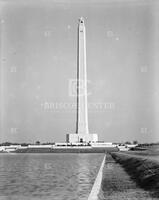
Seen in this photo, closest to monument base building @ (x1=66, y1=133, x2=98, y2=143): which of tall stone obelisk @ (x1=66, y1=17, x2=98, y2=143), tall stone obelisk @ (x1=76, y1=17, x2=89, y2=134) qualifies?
tall stone obelisk @ (x1=66, y1=17, x2=98, y2=143)

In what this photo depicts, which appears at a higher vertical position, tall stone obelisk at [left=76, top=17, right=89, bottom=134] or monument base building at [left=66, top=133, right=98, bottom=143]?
tall stone obelisk at [left=76, top=17, right=89, bottom=134]

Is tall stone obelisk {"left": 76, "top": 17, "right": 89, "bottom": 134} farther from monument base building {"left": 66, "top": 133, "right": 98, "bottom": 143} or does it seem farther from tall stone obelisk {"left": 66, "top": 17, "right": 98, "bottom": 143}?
monument base building {"left": 66, "top": 133, "right": 98, "bottom": 143}

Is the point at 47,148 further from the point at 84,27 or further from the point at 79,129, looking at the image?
the point at 84,27

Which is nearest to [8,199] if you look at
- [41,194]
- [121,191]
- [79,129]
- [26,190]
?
[41,194]

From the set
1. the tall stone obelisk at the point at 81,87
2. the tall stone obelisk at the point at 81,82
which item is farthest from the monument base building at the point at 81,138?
the tall stone obelisk at the point at 81,82

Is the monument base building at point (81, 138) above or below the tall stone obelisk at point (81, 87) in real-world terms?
below

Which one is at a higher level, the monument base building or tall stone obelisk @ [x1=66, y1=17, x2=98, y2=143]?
tall stone obelisk @ [x1=66, y1=17, x2=98, y2=143]

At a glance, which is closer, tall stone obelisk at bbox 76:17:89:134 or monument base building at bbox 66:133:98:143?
tall stone obelisk at bbox 76:17:89:134

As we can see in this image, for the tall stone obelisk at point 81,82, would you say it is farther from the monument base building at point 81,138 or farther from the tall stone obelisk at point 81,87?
the monument base building at point 81,138
